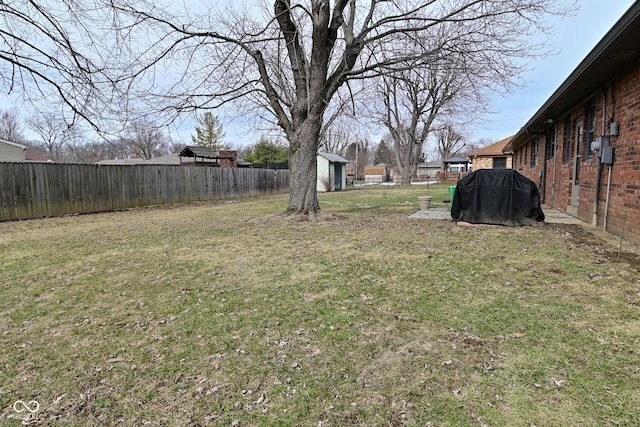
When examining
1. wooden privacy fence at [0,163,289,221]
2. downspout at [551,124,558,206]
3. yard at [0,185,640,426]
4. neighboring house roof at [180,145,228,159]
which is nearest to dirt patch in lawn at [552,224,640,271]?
yard at [0,185,640,426]

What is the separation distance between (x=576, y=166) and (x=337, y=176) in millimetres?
19698

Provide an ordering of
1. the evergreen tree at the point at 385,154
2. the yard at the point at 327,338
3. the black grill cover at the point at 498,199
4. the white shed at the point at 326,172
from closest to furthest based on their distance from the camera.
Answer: the yard at the point at 327,338, the black grill cover at the point at 498,199, the white shed at the point at 326,172, the evergreen tree at the point at 385,154

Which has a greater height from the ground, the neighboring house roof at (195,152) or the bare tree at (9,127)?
the bare tree at (9,127)

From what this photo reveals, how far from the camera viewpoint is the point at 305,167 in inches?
362

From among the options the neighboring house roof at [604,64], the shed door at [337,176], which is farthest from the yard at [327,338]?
the shed door at [337,176]

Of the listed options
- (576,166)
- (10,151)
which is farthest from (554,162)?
(10,151)

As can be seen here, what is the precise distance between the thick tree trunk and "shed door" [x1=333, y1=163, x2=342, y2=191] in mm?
17316

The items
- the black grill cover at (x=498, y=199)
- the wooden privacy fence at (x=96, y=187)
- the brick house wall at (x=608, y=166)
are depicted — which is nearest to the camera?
the brick house wall at (x=608, y=166)

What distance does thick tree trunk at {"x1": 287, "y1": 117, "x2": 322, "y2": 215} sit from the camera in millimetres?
9047

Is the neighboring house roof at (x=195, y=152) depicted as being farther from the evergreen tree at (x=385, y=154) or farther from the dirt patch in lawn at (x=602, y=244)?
the evergreen tree at (x=385, y=154)

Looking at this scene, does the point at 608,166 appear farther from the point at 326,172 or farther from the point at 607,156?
the point at 326,172

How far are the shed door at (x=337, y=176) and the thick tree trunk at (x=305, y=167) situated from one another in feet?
56.8

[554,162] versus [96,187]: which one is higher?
[554,162]

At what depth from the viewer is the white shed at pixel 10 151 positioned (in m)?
21.5
